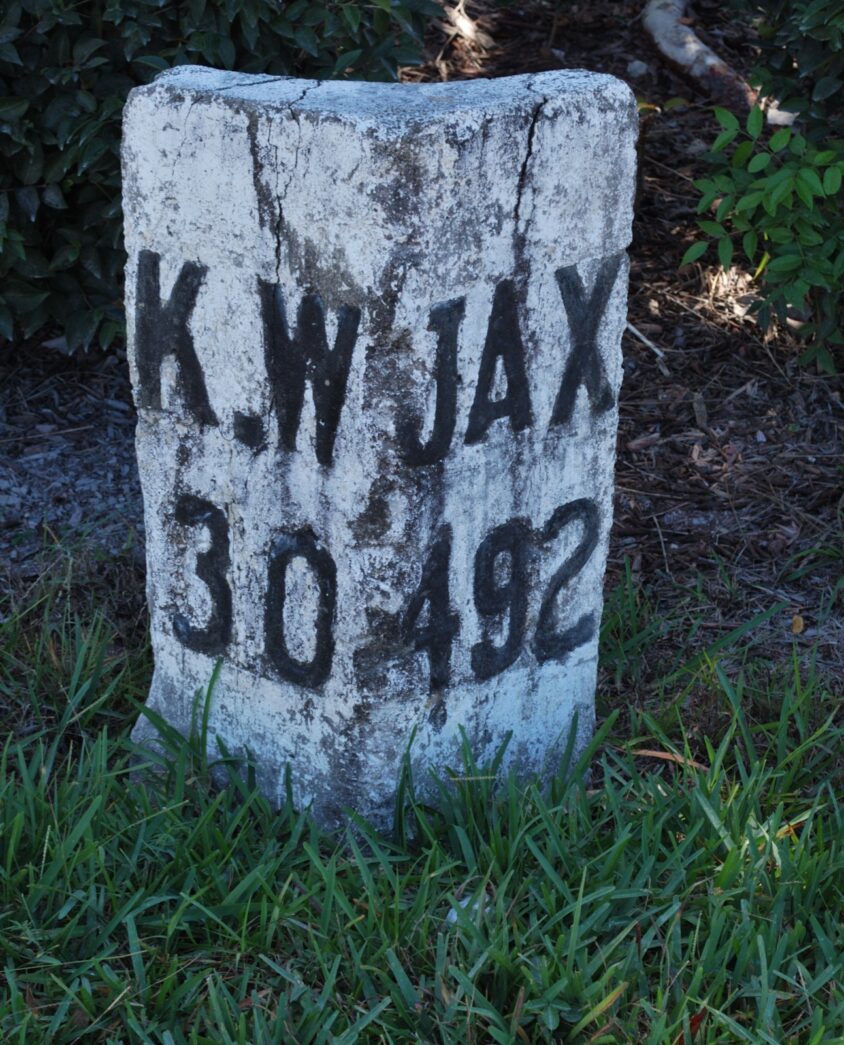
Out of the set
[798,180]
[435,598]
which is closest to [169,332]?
[435,598]

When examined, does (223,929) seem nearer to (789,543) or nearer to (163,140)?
(163,140)

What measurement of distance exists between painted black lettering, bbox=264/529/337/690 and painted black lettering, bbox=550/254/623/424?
452 mm

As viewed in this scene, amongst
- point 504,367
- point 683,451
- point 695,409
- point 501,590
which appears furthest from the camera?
point 695,409

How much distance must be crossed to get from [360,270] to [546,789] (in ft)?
3.34

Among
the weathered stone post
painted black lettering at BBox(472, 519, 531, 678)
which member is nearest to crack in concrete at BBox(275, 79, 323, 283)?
the weathered stone post

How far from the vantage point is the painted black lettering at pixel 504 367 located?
2207mm

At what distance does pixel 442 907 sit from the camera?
2180mm

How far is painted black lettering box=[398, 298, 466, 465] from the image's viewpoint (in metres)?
2.14

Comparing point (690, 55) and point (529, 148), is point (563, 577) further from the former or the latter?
point (690, 55)

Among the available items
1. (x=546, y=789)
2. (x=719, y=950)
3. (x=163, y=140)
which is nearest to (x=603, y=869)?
(x=719, y=950)

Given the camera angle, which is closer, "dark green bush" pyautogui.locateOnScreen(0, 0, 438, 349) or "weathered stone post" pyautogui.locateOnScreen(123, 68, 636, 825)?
"weathered stone post" pyautogui.locateOnScreen(123, 68, 636, 825)

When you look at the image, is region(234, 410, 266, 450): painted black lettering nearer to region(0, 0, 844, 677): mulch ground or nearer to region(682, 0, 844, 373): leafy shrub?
region(0, 0, 844, 677): mulch ground

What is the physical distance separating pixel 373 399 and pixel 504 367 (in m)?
0.23

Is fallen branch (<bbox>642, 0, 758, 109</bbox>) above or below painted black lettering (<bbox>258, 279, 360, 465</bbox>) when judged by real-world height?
above
